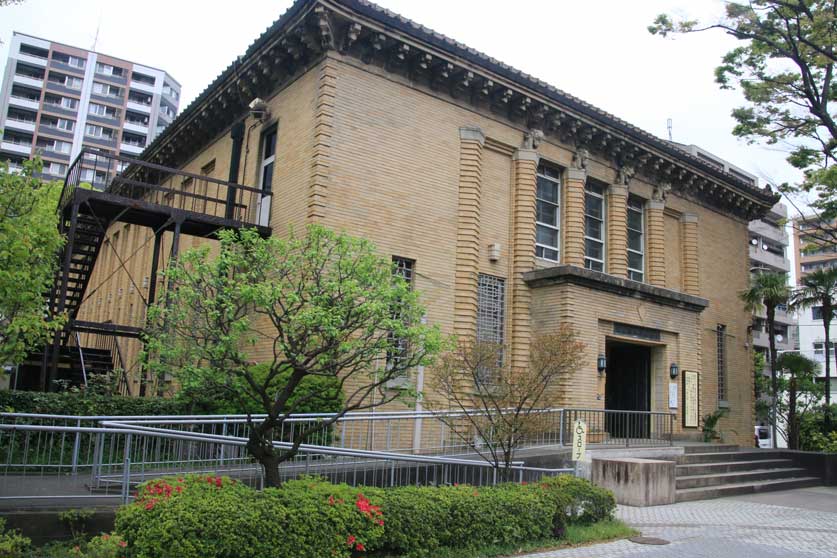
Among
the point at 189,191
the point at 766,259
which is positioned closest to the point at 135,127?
the point at 189,191

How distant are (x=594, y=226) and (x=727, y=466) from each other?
794 centimetres

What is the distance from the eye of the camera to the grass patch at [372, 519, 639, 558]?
9.13 m

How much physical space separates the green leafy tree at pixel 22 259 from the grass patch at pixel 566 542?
797 cm

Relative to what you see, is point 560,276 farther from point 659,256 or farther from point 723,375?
point 723,375

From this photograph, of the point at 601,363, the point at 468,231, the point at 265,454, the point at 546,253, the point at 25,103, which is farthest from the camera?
the point at 25,103

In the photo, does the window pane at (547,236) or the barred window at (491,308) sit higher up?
the window pane at (547,236)

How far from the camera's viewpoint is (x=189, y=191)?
2406cm

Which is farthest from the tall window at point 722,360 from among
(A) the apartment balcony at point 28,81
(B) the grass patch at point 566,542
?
(A) the apartment balcony at point 28,81

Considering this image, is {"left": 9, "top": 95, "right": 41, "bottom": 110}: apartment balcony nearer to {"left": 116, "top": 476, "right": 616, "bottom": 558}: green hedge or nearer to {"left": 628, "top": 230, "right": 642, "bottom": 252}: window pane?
{"left": 628, "top": 230, "right": 642, "bottom": 252}: window pane

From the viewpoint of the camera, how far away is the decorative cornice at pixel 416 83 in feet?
53.4

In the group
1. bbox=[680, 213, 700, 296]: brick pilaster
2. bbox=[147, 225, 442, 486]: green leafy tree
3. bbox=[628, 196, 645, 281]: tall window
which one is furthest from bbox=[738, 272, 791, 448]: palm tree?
bbox=[147, 225, 442, 486]: green leafy tree

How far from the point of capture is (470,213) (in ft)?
59.6

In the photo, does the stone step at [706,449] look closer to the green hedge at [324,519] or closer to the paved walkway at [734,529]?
the paved walkway at [734,529]

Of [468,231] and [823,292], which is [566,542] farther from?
[823,292]
